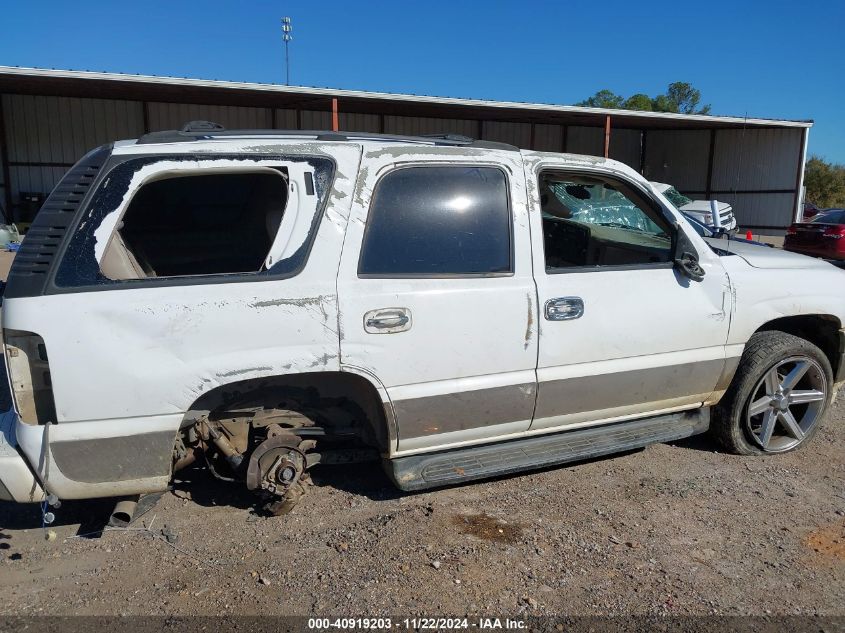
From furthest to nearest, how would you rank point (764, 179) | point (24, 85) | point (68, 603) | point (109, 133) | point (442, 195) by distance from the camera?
point (764, 179)
point (109, 133)
point (24, 85)
point (442, 195)
point (68, 603)

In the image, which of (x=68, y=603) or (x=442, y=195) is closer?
(x=68, y=603)

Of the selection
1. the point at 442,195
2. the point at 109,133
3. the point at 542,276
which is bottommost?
the point at 542,276

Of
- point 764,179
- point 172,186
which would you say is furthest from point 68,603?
point 764,179

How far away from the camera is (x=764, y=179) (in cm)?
2509

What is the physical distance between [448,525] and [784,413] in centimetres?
241

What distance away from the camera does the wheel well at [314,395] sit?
3.21 meters

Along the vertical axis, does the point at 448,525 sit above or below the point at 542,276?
below

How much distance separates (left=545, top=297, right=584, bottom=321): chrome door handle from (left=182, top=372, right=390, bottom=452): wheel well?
0.99 meters

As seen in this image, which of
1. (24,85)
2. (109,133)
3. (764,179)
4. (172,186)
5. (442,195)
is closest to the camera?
(442,195)

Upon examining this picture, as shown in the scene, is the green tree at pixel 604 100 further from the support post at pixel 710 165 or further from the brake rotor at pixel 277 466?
the brake rotor at pixel 277 466

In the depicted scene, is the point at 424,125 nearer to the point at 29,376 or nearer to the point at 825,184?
the point at 29,376

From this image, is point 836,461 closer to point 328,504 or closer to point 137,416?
point 328,504

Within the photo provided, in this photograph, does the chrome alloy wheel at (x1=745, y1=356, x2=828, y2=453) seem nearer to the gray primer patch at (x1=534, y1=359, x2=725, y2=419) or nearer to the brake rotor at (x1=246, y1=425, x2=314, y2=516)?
the gray primer patch at (x1=534, y1=359, x2=725, y2=419)

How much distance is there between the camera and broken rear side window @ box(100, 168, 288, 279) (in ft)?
13.5
